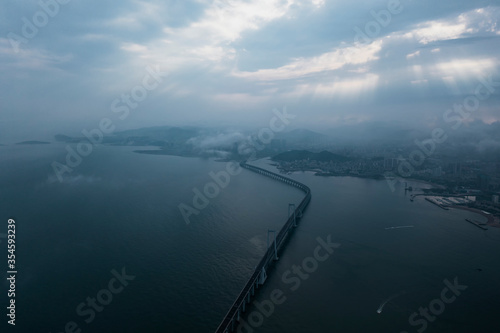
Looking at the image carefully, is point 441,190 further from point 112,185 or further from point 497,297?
point 112,185

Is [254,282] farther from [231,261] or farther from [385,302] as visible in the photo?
[385,302]

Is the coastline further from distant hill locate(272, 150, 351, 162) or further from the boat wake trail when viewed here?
distant hill locate(272, 150, 351, 162)

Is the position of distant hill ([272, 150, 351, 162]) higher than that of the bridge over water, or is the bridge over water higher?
distant hill ([272, 150, 351, 162])

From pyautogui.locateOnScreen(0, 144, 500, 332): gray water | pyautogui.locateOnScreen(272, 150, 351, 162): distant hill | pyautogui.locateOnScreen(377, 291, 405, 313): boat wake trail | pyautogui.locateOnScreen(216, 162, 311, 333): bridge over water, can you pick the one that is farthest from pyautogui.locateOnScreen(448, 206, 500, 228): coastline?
pyautogui.locateOnScreen(272, 150, 351, 162): distant hill

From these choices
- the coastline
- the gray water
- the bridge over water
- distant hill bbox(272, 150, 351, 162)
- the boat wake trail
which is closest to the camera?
the bridge over water

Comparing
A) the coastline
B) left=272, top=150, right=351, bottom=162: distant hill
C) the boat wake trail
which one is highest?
left=272, top=150, right=351, bottom=162: distant hill

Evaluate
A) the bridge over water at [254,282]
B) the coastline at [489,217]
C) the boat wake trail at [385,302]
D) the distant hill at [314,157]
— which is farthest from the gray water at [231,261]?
the distant hill at [314,157]

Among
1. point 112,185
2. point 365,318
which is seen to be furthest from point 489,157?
point 112,185

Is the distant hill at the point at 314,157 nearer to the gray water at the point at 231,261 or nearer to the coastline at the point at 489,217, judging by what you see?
the gray water at the point at 231,261
